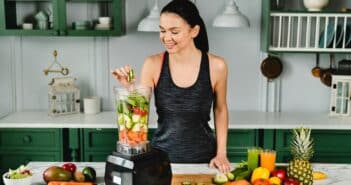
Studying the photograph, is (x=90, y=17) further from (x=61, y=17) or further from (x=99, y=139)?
(x=99, y=139)

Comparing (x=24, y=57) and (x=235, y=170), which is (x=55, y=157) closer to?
(x=24, y=57)

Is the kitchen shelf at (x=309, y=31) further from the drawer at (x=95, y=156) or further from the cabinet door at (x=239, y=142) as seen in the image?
the drawer at (x=95, y=156)

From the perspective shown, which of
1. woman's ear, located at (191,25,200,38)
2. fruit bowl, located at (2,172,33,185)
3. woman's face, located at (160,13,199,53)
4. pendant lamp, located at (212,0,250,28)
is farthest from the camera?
pendant lamp, located at (212,0,250,28)

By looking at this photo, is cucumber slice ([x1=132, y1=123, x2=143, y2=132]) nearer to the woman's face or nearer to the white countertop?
the woman's face

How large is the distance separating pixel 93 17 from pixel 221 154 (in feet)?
6.36

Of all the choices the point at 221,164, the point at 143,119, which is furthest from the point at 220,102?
the point at 143,119

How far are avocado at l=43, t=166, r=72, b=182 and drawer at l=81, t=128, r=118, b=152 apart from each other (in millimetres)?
1484

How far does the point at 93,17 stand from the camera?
12.2 ft

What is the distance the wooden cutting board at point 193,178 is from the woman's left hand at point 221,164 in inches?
4.3

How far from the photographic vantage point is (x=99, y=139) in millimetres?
3420

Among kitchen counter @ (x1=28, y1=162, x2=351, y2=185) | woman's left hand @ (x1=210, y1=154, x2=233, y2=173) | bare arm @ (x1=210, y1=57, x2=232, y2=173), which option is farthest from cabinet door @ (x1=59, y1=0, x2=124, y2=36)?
woman's left hand @ (x1=210, y1=154, x2=233, y2=173)

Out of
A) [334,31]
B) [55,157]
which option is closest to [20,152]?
[55,157]

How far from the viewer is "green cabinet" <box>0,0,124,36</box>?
11.3 ft

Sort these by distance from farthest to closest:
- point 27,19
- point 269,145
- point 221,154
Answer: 1. point 27,19
2. point 269,145
3. point 221,154
